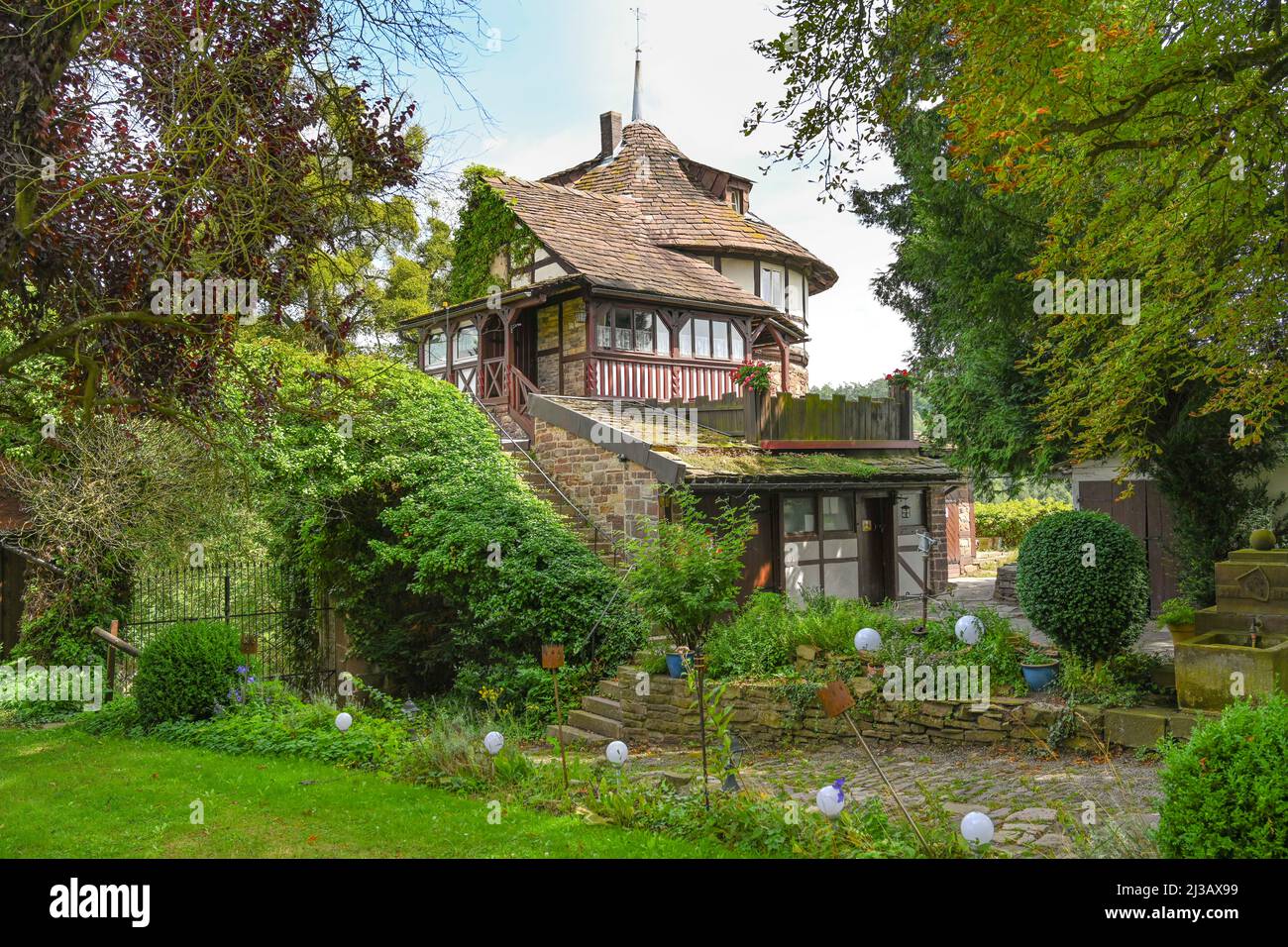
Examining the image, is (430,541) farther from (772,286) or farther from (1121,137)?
(772,286)

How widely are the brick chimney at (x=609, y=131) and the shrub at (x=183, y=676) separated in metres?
21.7

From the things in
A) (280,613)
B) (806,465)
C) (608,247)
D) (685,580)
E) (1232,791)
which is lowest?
(280,613)

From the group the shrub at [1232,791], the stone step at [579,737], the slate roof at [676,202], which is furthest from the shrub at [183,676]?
the slate roof at [676,202]

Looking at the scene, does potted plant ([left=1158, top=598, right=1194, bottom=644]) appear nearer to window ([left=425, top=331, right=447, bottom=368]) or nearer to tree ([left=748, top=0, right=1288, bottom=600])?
tree ([left=748, top=0, right=1288, bottom=600])

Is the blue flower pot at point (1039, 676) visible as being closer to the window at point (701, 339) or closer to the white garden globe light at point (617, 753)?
the white garden globe light at point (617, 753)

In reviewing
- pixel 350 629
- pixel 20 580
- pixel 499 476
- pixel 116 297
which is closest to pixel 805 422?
pixel 499 476

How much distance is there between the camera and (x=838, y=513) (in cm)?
1633

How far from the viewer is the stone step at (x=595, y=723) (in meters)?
11.0

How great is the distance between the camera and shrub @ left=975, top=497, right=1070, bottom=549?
98.6 feet

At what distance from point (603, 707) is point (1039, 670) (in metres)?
5.06

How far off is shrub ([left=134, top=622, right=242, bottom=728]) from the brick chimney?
21660mm

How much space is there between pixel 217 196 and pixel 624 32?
3.16 m

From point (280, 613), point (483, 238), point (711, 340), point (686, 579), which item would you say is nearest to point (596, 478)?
point (686, 579)
